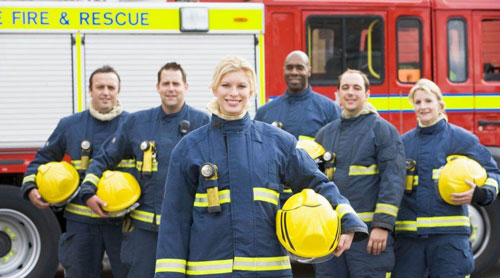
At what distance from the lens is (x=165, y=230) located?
3.55 m

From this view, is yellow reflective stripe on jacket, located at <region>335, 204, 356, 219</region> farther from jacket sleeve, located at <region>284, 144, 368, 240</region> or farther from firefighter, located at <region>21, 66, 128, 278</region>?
firefighter, located at <region>21, 66, 128, 278</region>

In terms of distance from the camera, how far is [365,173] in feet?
17.5

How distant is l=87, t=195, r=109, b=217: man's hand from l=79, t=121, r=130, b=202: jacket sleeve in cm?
4

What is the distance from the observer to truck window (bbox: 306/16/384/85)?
8102mm

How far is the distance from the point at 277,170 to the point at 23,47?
4602 mm

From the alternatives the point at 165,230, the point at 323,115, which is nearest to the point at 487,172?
the point at 323,115

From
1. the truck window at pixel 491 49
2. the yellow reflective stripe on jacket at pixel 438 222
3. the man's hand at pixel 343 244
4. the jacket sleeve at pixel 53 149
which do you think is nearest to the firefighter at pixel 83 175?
the jacket sleeve at pixel 53 149

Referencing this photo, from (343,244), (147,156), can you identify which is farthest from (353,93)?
(343,244)

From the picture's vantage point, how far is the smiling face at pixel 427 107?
5.47 m

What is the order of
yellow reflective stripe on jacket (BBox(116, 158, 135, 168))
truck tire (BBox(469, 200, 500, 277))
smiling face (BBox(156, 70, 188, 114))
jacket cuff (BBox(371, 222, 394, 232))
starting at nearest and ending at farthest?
1. jacket cuff (BBox(371, 222, 394, 232))
2. smiling face (BBox(156, 70, 188, 114))
3. yellow reflective stripe on jacket (BBox(116, 158, 135, 168))
4. truck tire (BBox(469, 200, 500, 277))

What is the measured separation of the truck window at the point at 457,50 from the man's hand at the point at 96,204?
14.2ft

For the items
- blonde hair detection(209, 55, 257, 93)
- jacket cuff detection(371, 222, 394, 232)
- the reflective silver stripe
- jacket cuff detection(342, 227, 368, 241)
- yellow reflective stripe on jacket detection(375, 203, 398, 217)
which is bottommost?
jacket cuff detection(371, 222, 394, 232)

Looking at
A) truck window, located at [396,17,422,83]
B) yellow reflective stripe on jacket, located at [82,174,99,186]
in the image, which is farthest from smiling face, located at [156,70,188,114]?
truck window, located at [396,17,422,83]

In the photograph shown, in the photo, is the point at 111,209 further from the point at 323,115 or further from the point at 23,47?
the point at 23,47
